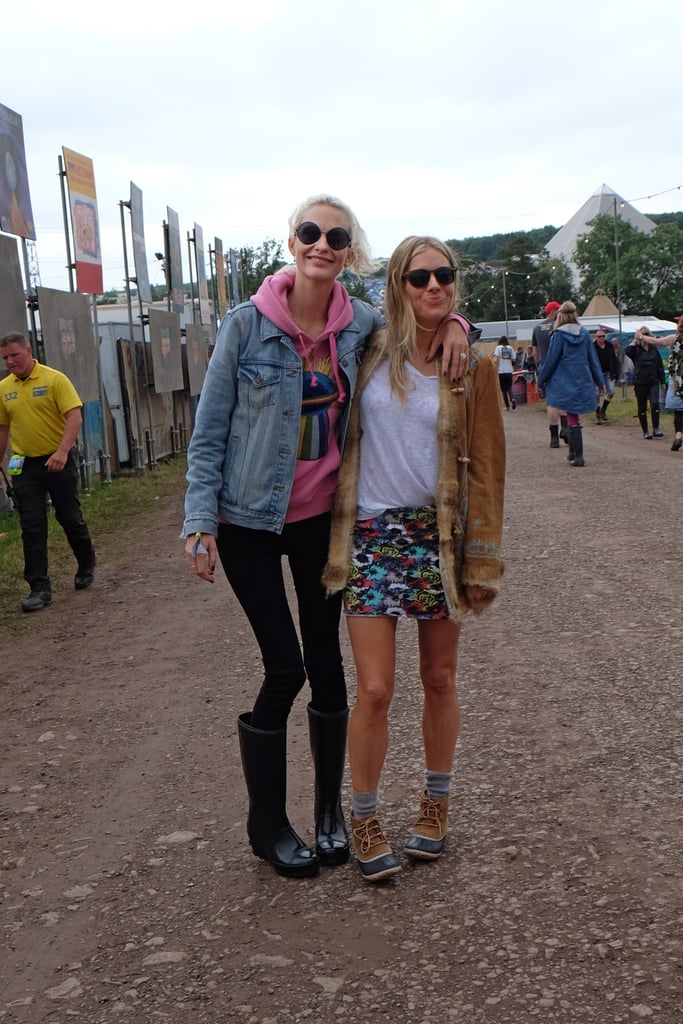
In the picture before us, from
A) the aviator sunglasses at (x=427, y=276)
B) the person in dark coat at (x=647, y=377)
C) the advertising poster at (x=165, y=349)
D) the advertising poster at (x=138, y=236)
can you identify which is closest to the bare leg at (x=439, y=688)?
the aviator sunglasses at (x=427, y=276)

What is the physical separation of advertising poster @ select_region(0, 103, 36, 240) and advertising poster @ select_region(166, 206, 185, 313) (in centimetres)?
881

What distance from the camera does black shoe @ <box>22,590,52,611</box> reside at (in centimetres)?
812

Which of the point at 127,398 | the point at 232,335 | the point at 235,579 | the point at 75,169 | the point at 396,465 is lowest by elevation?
the point at 127,398

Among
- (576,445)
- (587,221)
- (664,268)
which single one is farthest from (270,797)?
(587,221)

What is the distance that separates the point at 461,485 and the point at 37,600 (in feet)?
17.6

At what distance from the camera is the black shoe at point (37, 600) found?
812 centimetres

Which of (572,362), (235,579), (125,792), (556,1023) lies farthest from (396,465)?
(572,362)

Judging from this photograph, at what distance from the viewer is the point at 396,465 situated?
3459mm

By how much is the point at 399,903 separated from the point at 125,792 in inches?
58.3

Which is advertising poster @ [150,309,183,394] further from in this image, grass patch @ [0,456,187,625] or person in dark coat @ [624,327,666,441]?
person in dark coat @ [624,327,666,441]

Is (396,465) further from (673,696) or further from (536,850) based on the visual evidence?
(673,696)

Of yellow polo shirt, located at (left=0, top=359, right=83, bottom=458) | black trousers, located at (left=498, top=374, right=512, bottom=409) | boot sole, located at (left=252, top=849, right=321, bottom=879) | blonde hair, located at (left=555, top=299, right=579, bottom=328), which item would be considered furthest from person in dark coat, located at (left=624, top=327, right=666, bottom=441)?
boot sole, located at (left=252, top=849, right=321, bottom=879)

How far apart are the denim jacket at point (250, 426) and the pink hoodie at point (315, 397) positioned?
4cm

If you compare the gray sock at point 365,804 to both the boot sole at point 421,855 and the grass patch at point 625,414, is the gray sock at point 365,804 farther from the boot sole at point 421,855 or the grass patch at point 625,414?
the grass patch at point 625,414
